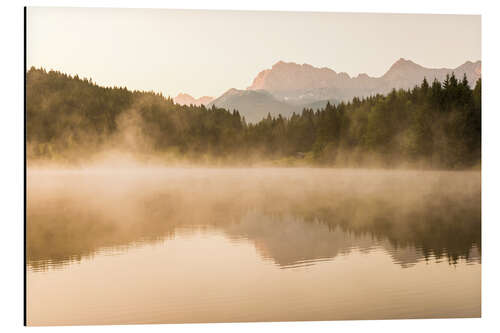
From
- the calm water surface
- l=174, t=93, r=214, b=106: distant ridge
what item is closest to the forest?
l=174, t=93, r=214, b=106: distant ridge

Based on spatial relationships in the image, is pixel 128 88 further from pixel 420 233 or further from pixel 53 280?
pixel 420 233

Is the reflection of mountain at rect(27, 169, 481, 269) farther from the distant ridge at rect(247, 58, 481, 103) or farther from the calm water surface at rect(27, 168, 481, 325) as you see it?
the distant ridge at rect(247, 58, 481, 103)

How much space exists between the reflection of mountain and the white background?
231 mm

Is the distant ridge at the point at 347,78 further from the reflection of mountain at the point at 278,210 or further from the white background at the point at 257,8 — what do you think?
the reflection of mountain at the point at 278,210

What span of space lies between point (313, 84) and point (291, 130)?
64 cm

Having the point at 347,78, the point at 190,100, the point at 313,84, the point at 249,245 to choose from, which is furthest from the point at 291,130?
the point at 249,245

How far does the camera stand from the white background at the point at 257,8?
5785 mm

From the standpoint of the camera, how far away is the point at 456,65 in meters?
6.48

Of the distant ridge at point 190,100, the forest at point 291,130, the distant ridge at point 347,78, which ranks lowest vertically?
the forest at point 291,130

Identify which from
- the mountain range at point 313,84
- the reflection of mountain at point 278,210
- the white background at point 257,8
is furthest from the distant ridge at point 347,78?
the reflection of mountain at point 278,210

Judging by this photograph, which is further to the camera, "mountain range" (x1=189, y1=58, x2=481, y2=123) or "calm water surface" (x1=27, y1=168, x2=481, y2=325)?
"mountain range" (x1=189, y1=58, x2=481, y2=123)

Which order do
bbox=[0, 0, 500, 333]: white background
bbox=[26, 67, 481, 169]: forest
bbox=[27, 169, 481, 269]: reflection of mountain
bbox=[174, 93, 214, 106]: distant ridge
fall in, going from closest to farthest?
1. bbox=[0, 0, 500, 333]: white background
2. bbox=[27, 169, 481, 269]: reflection of mountain
3. bbox=[26, 67, 481, 169]: forest
4. bbox=[174, 93, 214, 106]: distant ridge

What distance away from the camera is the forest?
6.31 meters

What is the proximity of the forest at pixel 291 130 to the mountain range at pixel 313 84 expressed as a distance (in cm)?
9
